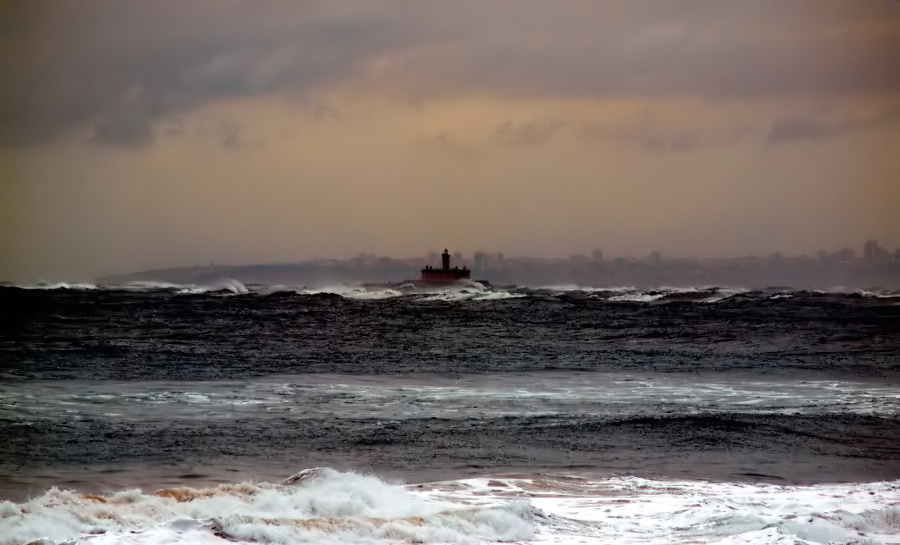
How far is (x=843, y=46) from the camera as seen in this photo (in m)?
4.07

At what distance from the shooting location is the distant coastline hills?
13.3 feet

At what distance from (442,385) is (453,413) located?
0.24m

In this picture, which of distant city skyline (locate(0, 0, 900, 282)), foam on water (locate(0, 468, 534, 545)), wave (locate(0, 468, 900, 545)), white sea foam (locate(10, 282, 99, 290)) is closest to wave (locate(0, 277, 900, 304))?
white sea foam (locate(10, 282, 99, 290))

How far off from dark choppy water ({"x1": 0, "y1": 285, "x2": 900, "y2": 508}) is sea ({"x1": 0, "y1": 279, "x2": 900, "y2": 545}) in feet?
0.04

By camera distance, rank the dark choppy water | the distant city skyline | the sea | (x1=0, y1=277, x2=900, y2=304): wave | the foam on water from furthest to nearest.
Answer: (x1=0, y1=277, x2=900, y2=304): wave < the distant city skyline < the dark choppy water < the sea < the foam on water

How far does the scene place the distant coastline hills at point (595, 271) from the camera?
13.3ft

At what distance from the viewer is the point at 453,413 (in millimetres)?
4152

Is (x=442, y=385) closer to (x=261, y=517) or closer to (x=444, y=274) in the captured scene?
(x=444, y=274)

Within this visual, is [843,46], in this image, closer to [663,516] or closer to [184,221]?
[663,516]

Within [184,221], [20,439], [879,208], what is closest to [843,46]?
[879,208]

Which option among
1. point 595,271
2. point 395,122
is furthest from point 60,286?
point 595,271

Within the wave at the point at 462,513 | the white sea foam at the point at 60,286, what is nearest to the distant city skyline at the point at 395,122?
the white sea foam at the point at 60,286

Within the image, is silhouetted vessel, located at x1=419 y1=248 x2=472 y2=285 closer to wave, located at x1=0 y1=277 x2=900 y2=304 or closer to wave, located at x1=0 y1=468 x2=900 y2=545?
wave, located at x1=0 y1=277 x2=900 y2=304

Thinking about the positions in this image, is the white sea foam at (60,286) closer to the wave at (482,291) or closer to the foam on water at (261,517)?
the wave at (482,291)
